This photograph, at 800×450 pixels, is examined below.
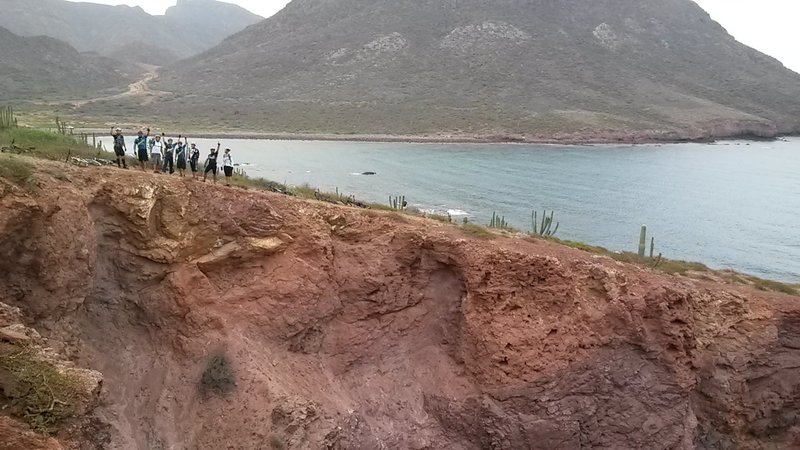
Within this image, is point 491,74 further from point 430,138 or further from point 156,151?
point 156,151

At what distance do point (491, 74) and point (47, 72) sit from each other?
7728 centimetres

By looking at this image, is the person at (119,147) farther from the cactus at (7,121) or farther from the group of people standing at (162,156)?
the cactus at (7,121)

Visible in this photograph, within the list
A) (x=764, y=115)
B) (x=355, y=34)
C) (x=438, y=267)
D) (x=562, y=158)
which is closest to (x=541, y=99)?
(x=562, y=158)

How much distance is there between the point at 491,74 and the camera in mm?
101375

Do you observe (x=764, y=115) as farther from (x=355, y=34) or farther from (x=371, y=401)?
(x=371, y=401)

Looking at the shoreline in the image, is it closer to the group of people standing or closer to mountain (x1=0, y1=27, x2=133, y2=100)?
mountain (x1=0, y1=27, x2=133, y2=100)

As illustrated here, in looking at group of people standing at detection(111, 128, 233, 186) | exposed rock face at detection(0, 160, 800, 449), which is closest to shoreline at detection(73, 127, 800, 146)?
group of people standing at detection(111, 128, 233, 186)

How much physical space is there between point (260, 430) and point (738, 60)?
13805cm

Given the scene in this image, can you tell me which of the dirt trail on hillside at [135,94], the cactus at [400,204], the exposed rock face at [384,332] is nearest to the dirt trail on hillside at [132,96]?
the dirt trail on hillside at [135,94]

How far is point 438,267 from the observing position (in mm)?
16734

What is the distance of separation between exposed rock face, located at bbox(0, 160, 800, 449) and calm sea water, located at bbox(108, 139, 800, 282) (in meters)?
21.0

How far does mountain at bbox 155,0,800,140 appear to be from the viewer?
297 feet

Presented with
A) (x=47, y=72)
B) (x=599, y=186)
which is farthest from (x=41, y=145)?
(x=47, y=72)

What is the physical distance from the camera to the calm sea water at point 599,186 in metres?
41.2
